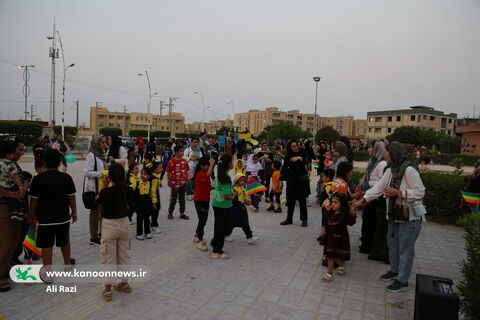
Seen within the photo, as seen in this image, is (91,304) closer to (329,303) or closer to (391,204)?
(329,303)

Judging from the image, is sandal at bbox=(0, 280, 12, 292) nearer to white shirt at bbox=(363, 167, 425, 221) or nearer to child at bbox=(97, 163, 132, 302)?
child at bbox=(97, 163, 132, 302)

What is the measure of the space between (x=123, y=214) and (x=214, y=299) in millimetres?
1532

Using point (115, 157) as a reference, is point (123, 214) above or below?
below

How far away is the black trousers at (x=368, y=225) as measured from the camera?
555 cm

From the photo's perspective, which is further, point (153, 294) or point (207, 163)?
point (207, 163)

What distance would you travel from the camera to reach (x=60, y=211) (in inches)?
157

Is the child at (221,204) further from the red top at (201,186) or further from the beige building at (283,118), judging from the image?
the beige building at (283,118)

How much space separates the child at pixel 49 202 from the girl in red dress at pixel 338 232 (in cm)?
361

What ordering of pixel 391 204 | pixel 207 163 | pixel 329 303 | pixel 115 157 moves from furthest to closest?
pixel 115 157 < pixel 207 163 < pixel 391 204 < pixel 329 303

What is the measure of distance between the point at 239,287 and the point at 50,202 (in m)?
2.64

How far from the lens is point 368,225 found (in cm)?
565

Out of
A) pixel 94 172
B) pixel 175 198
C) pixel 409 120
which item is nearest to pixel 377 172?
pixel 175 198

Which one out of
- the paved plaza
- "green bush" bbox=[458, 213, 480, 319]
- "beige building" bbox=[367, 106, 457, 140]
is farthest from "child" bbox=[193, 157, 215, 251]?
"beige building" bbox=[367, 106, 457, 140]

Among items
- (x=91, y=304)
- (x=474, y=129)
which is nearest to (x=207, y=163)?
(x=91, y=304)
